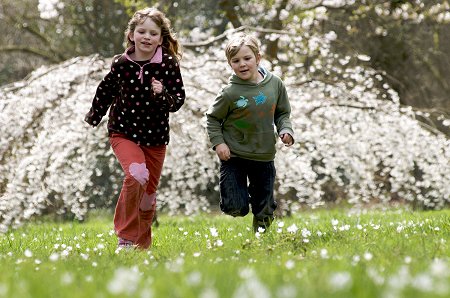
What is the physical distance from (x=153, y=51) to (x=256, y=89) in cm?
83

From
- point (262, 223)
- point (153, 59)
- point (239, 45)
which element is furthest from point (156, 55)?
point (262, 223)

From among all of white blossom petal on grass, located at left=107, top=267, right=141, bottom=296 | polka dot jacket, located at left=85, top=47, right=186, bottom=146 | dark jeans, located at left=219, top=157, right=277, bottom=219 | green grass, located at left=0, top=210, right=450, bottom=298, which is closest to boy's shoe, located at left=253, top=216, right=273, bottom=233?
dark jeans, located at left=219, top=157, right=277, bottom=219

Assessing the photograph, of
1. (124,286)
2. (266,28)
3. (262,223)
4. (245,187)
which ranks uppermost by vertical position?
(124,286)

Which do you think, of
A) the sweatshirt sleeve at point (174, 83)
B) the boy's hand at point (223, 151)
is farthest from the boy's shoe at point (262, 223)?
the sweatshirt sleeve at point (174, 83)

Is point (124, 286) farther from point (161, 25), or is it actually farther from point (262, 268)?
point (161, 25)

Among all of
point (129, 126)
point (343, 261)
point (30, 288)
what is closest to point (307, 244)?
point (343, 261)

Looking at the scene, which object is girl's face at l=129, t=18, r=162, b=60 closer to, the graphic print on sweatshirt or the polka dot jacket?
the polka dot jacket

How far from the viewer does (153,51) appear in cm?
517

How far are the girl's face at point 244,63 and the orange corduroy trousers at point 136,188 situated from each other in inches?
32.4

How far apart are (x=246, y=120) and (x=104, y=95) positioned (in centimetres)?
108

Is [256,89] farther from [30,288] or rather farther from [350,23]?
[350,23]

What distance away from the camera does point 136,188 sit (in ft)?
16.1

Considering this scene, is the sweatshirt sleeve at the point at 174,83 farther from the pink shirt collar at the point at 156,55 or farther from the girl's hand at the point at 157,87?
the girl's hand at the point at 157,87

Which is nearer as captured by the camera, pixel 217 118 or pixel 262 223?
pixel 217 118
